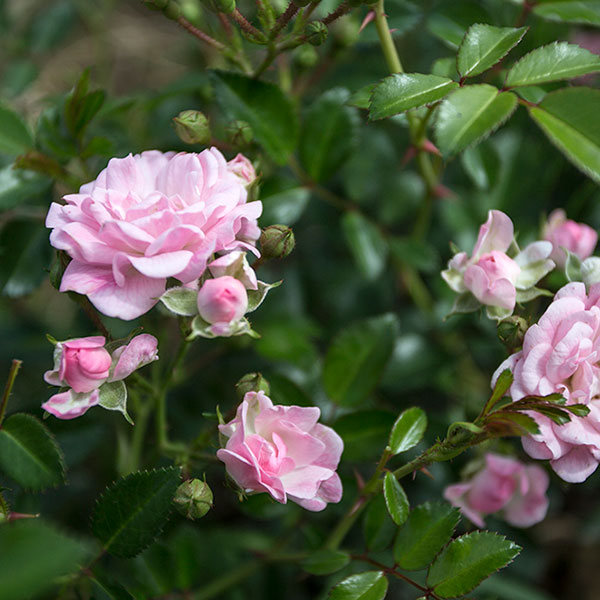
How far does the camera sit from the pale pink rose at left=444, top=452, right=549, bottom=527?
1.01 metres

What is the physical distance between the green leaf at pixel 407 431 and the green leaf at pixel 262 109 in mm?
455

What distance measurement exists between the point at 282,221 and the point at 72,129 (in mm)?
367

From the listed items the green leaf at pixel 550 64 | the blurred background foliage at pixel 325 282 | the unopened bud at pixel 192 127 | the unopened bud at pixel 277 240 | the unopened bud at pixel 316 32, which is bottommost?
the blurred background foliage at pixel 325 282

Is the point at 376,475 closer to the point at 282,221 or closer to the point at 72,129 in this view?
the point at 282,221

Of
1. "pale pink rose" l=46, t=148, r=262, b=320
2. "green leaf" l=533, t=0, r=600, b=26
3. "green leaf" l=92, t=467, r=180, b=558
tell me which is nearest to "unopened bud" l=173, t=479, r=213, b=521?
"green leaf" l=92, t=467, r=180, b=558

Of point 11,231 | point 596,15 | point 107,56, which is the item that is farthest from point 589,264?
point 107,56

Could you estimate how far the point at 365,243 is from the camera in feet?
4.25

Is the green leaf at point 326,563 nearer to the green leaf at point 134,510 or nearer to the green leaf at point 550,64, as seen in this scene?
the green leaf at point 134,510

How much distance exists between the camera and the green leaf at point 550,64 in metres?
0.84

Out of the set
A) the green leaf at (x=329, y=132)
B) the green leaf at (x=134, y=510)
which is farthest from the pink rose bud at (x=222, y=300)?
the green leaf at (x=329, y=132)

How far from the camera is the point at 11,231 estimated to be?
1.18 meters

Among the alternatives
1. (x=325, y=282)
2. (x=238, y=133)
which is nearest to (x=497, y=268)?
(x=238, y=133)

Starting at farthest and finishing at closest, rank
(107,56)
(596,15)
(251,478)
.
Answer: (107,56), (596,15), (251,478)

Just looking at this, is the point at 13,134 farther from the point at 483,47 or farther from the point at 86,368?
the point at 483,47
